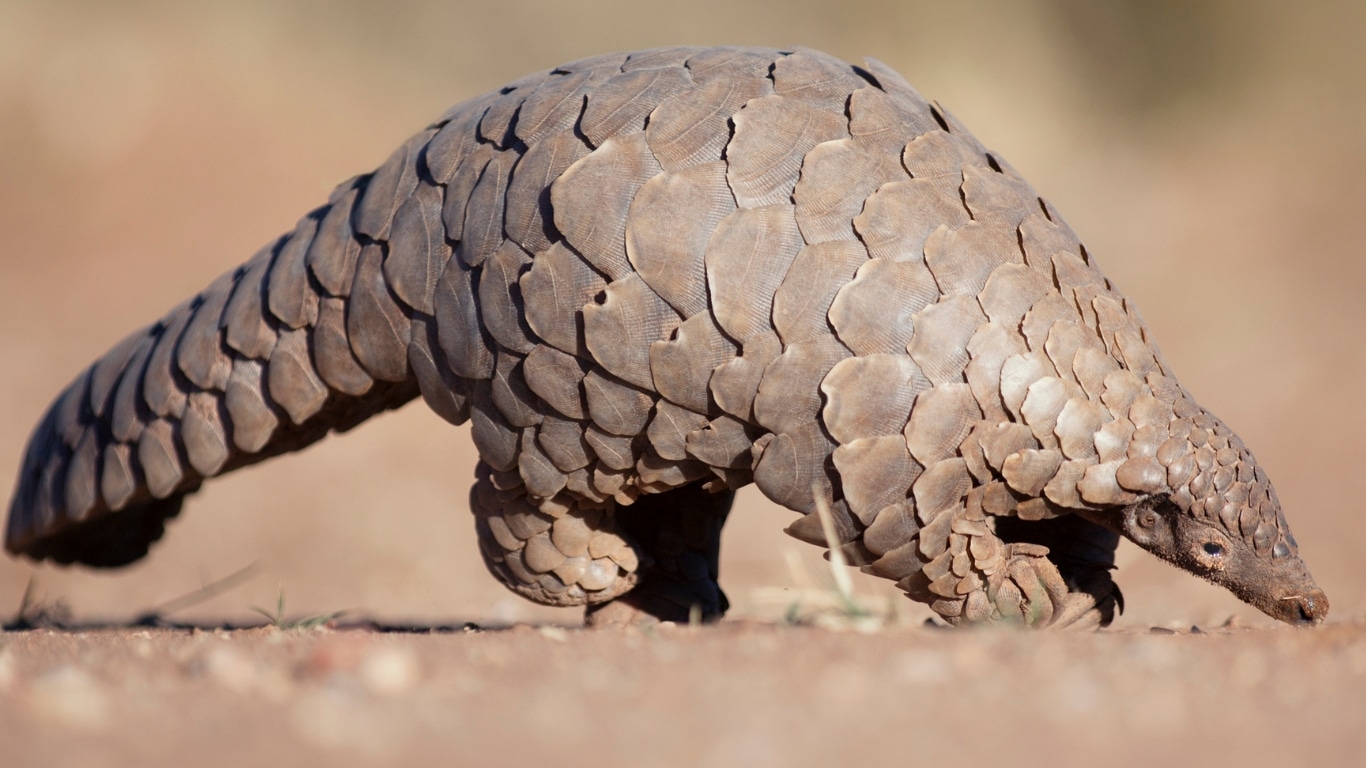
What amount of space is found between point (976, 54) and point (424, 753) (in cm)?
1496

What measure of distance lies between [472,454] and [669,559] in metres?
7.26

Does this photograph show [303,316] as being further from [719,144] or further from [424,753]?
[424,753]

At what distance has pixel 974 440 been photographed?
2.81 meters

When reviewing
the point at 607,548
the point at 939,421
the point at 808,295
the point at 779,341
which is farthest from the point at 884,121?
the point at 607,548

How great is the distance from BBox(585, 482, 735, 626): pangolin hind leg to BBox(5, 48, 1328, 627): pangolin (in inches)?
9.6

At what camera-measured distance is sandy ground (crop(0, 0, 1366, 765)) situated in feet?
5.55

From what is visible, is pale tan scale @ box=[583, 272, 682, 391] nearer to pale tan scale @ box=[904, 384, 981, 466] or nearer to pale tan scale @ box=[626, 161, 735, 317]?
pale tan scale @ box=[626, 161, 735, 317]

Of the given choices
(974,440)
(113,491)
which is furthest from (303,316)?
(974,440)

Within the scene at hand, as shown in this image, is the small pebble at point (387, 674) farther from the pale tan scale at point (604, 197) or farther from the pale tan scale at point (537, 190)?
the pale tan scale at point (537, 190)

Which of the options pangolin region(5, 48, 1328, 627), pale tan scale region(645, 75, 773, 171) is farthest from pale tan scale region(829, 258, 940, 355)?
pale tan scale region(645, 75, 773, 171)

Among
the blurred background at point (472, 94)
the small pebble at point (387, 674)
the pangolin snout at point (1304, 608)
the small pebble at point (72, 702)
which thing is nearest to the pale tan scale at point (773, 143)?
the small pebble at point (387, 674)

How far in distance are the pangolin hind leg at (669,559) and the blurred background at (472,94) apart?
A: 4292mm

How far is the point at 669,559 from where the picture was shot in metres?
3.77

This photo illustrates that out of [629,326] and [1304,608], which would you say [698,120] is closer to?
[629,326]
